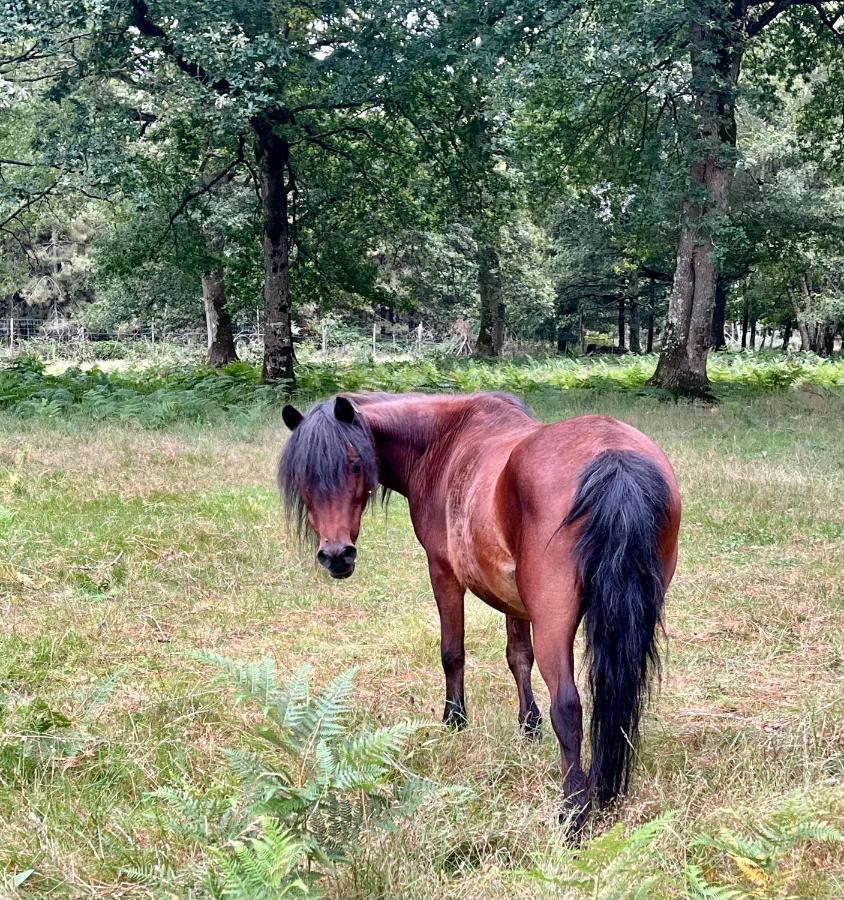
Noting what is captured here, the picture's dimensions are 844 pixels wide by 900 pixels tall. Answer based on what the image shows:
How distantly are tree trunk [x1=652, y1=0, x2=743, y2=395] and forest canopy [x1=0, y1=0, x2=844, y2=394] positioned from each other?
0.04 m

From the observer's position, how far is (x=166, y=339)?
132ft

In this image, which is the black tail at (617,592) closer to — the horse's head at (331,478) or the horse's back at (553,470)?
the horse's back at (553,470)

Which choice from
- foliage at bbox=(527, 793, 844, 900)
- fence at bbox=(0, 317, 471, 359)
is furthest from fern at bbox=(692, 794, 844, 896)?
fence at bbox=(0, 317, 471, 359)

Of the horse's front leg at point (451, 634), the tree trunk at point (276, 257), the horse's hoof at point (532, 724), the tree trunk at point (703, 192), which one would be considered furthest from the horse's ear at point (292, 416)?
the tree trunk at point (276, 257)

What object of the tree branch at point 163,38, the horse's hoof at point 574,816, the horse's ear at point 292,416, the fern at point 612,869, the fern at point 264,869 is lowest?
the horse's hoof at point 574,816

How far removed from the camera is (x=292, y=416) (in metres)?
3.94

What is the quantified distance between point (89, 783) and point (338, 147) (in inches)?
606

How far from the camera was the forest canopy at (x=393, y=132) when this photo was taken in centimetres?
1233

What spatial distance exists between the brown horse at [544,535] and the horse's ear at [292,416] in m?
0.01

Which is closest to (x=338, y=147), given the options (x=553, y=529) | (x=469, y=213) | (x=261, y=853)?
(x=469, y=213)

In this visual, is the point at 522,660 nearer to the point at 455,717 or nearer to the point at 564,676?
the point at 455,717

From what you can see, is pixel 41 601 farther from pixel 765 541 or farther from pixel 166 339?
pixel 166 339

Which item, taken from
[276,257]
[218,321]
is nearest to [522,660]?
[276,257]

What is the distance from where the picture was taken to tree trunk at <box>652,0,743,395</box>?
1278 centimetres
